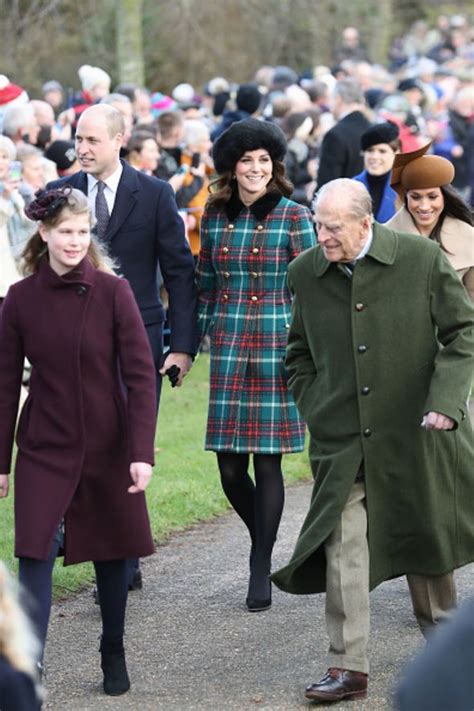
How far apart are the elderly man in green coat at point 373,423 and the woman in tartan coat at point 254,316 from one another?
97 centimetres

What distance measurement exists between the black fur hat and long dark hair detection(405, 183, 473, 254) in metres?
0.72

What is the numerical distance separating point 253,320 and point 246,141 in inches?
28.8

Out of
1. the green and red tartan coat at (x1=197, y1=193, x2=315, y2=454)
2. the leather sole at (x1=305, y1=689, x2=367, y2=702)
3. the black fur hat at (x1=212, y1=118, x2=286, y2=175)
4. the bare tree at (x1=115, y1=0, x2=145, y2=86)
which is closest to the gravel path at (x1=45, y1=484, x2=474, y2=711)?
the leather sole at (x1=305, y1=689, x2=367, y2=702)

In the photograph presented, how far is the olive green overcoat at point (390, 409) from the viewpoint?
532 centimetres

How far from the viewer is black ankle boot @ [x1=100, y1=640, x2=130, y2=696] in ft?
17.5

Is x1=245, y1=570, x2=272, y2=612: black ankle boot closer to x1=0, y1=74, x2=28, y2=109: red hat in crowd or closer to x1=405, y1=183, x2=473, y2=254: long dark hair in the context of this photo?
x1=405, y1=183, x2=473, y2=254: long dark hair

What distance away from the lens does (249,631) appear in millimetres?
6055

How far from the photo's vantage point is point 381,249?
17.5 ft

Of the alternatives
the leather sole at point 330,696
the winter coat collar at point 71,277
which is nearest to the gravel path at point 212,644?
the leather sole at point 330,696

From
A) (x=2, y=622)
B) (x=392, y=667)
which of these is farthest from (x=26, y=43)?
(x=2, y=622)

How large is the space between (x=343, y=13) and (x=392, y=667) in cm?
3219

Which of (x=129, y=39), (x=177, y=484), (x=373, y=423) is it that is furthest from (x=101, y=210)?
(x=129, y=39)

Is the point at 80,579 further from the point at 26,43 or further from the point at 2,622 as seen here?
the point at 26,43

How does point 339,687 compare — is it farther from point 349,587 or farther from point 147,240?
point 147,240
